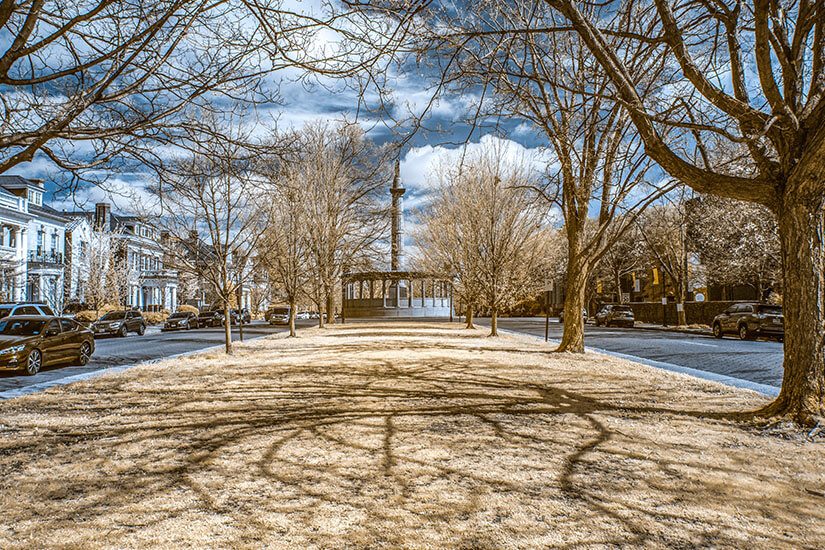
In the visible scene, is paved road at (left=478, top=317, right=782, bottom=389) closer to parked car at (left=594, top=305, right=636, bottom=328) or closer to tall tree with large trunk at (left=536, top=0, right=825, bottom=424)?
tall tree with large trunk at (left=536, top=0, right=825, bottom=424)

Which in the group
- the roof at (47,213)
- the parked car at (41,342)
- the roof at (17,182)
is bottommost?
the parked car at (41,342)

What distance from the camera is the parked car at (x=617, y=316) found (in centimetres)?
3997

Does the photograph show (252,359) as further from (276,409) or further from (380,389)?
(276,409)

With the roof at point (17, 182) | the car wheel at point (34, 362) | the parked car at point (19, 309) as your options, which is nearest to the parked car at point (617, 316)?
the parked car at point (19, 309)

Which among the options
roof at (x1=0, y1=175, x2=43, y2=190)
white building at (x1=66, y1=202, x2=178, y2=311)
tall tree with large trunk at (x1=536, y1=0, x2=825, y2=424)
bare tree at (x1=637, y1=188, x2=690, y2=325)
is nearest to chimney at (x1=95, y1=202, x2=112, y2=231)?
white building at (x1=66, y1=202, x2=178, y2=311)

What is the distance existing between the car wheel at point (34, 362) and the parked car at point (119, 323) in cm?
1713

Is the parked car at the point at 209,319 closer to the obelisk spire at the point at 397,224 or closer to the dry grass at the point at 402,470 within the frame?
the obelisk spire at the point at 397,224

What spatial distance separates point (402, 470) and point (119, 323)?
96.9 ft

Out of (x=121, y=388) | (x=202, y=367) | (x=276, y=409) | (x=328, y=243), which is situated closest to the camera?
(x=276, y=409)

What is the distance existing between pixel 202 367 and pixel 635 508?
1084 cm

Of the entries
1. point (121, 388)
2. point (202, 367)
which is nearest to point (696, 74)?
point (121, 388)

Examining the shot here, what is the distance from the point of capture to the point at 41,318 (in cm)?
1468

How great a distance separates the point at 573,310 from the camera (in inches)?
621

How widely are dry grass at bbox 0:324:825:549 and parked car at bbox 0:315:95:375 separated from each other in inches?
190
